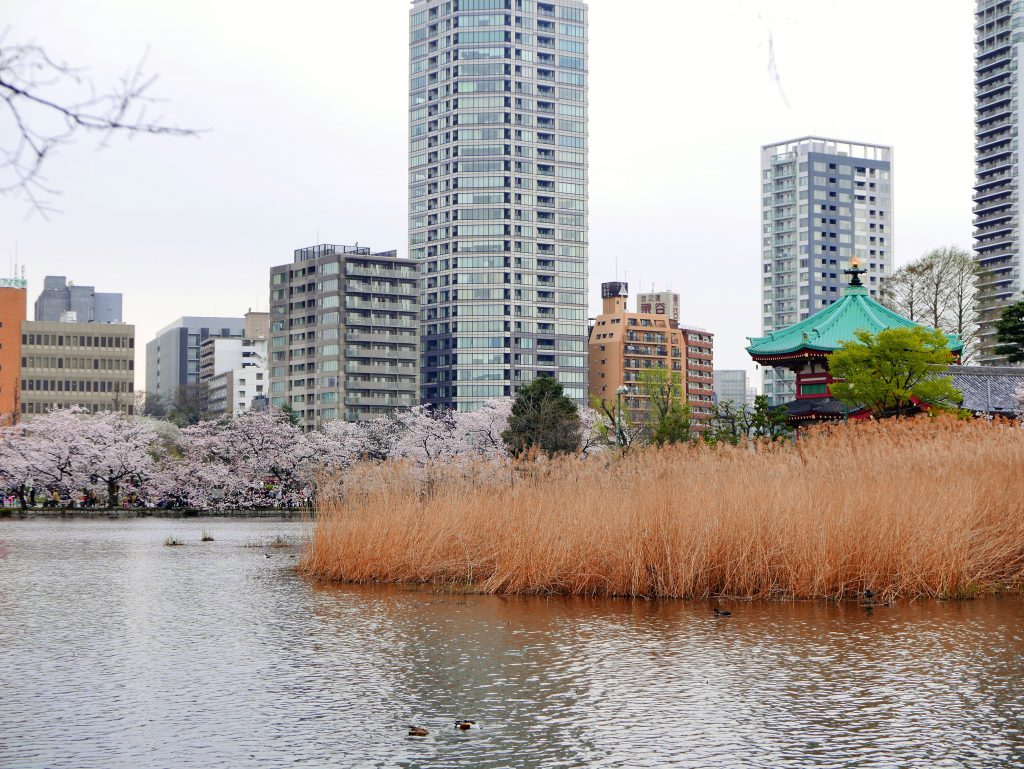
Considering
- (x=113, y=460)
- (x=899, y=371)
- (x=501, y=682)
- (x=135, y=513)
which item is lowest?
(x=135, y=513)

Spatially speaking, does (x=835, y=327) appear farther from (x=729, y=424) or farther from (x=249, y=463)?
(x=249, y=463)

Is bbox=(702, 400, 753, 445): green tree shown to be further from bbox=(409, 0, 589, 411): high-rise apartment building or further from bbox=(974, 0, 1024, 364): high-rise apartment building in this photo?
bbox=(409, 0, 589, 411): high-rise apartment building

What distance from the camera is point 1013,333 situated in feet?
201

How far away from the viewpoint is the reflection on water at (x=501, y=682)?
8875 mm

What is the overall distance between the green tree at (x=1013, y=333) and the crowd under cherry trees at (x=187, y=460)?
21342mm

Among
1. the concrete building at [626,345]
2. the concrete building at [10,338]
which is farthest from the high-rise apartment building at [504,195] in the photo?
the concrete building at [10,338]

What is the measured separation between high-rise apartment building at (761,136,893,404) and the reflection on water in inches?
6547

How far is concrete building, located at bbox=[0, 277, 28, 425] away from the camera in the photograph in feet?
437

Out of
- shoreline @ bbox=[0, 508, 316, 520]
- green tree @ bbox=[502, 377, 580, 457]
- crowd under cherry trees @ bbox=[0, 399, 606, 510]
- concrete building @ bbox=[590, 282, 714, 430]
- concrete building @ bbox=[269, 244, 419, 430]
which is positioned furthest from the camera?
concrete building @ bbox=[590, 282, 714, 430]

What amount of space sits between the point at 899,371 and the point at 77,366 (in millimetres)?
118306

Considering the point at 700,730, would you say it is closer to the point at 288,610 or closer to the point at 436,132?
the point at 288,610

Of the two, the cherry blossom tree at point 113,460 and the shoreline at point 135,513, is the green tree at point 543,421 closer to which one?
the shoreline at point 135,513

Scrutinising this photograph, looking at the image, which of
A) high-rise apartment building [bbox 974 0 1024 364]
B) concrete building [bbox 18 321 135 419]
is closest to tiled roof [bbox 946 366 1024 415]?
high-rise apartment building [bbox 974 0 1024 364]

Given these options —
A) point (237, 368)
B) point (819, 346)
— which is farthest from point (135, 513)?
point (237, 368)
